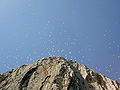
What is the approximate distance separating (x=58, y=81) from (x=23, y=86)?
5.56 m

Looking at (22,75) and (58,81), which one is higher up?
(22,75)

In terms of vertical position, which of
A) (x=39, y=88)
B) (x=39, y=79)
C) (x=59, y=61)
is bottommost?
(x=39, y=88)

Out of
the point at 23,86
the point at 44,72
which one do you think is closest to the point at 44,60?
the point at 44,72

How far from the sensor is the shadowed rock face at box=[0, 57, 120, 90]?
95.0 feet

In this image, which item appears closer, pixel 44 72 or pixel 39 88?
pixel 39 88

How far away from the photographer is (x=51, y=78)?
99.9 feet

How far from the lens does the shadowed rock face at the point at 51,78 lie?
28969 mm

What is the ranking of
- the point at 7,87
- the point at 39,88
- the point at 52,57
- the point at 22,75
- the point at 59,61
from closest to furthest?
1. the point at 39,88
2. the point at 7,87
3. the point at 22,75
4. the point at 59,61
5. the point at 52,57

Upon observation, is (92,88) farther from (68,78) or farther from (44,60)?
(44,60)

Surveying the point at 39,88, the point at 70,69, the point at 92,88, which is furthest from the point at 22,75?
the point at 92,88

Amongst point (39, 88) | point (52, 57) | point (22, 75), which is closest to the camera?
point (39, 88)

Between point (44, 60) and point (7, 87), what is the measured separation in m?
9.05

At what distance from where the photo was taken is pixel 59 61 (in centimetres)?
3594

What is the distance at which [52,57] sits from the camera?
3872 cm
